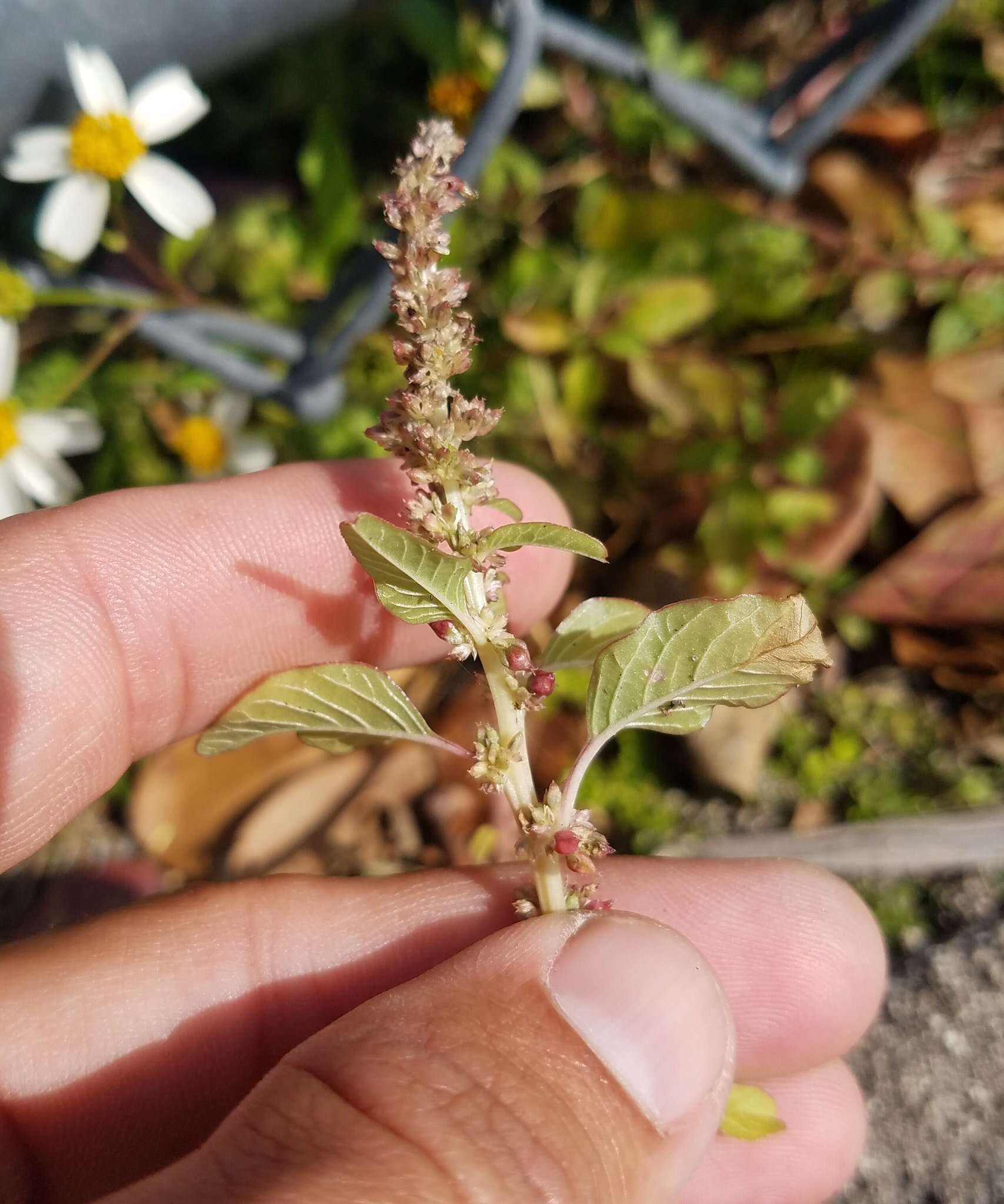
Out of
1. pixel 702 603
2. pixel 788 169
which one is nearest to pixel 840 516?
pixel 788 169

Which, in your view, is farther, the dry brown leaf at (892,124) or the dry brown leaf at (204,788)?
the dry brown leaf at (892,124)

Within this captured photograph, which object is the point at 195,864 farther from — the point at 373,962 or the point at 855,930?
the point at 855,930

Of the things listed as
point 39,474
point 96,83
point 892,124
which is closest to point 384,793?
point 39,474

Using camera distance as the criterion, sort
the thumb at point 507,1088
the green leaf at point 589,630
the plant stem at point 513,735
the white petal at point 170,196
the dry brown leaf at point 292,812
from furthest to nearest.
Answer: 1. the dry brown leaf at point 292,812
2. the white petal at point 170,196
3. the green leaf at point 589,630
4. the plant stem at point 513,735
5. the thumb at point 507,1088

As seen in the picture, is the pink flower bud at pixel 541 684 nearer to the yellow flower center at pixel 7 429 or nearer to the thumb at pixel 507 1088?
the thumb at pixel 507 1088

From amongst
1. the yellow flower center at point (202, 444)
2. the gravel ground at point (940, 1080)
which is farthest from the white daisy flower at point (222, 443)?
the gravel ground at point (940, 1080)

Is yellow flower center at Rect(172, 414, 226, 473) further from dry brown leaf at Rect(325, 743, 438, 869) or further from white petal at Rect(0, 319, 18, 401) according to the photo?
dry brown leaf at Rect(325, 743, 438, 869)

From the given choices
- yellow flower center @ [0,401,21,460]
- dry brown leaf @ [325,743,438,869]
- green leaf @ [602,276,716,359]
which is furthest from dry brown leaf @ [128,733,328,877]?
green leaf @ [602,276,716,359]
